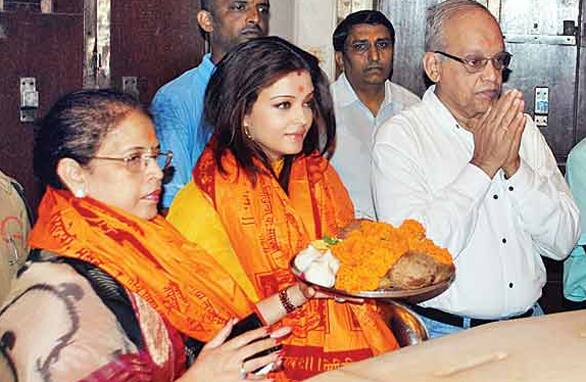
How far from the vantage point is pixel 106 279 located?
7.98 feet

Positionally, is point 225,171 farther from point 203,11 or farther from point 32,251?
point 203,11

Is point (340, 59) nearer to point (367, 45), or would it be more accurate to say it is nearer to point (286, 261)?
point (367, 45)

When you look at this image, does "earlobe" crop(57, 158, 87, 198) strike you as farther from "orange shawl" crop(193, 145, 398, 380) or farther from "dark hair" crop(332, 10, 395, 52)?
"dark hair" crop(332, 10, 395, 52)

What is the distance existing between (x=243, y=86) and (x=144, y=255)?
0.75 metres

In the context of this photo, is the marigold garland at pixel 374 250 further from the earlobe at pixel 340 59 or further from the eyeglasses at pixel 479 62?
the earlobe at pixel 340 59

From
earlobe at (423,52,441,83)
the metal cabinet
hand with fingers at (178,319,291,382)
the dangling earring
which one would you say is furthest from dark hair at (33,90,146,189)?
the metal cabinet

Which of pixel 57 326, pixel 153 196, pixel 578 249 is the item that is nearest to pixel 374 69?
pixel 578 249

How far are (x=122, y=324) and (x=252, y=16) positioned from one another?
2.00 meters

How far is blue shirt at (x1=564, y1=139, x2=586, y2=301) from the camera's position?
3678 mm

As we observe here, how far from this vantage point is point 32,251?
2455mm

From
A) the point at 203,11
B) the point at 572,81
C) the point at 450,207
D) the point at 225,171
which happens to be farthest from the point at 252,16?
the point at 572,81

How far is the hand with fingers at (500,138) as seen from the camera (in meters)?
3.07

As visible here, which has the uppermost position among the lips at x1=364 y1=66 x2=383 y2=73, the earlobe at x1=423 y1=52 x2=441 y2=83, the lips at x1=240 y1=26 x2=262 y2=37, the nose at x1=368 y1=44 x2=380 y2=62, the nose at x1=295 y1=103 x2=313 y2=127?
the lips at x1=240 y1=26 x2=262 y2=37

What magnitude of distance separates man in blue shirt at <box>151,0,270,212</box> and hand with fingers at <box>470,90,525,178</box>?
927 millimetres
